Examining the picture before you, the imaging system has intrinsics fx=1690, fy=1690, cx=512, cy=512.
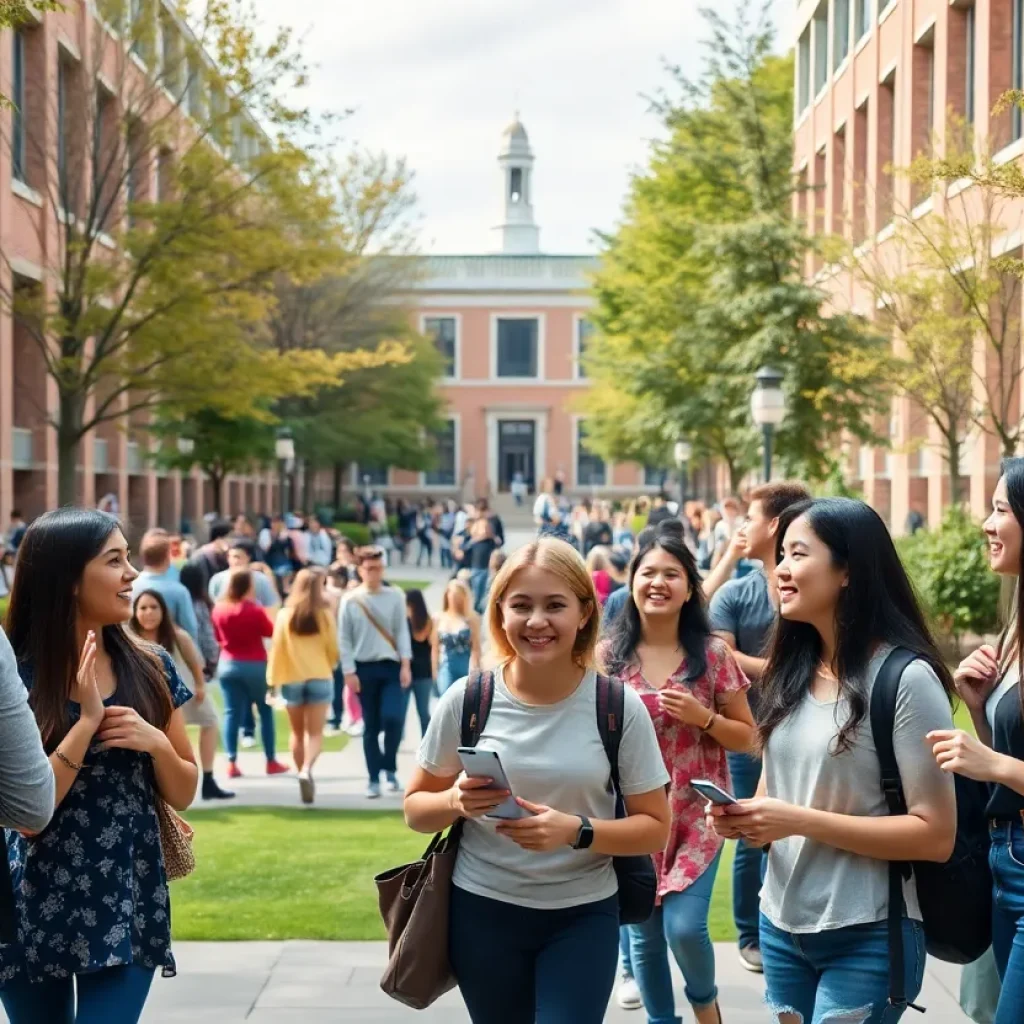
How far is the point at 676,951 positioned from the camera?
573cm

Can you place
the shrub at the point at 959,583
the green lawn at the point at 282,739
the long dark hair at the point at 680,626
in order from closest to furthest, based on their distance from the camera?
the long dark hair at the point at 680,626
the green lawn at the point at 282,739
the shrub at the point at 959,583

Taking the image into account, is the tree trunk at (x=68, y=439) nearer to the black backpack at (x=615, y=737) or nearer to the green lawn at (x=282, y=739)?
the green lawn at (x=282, y=739)

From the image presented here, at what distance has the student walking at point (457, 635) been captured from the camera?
14023mm

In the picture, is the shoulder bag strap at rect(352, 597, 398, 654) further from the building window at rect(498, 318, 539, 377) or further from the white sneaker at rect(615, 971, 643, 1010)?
the building window at rect(498, 318, 539, 377)

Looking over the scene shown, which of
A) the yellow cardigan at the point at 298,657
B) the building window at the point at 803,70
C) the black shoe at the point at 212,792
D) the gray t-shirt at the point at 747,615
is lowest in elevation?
the black shoe at the point at 212,792

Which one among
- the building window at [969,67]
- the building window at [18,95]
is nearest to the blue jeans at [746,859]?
the building window at [969,67]

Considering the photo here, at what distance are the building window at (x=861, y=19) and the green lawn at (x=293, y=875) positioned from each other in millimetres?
26694

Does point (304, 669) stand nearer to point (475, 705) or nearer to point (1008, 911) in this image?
point (475, 705)

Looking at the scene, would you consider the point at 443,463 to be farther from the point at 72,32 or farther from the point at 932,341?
the point at 932,341

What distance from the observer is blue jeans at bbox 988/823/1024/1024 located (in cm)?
395

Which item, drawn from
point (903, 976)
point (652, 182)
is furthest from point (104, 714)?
point (652, 182)

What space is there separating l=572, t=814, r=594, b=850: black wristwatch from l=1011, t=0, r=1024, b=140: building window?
21.3m

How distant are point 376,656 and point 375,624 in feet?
0.81

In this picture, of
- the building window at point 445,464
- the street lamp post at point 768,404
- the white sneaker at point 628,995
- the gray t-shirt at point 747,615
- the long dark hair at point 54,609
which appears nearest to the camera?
the long dark hair at point 54,609
